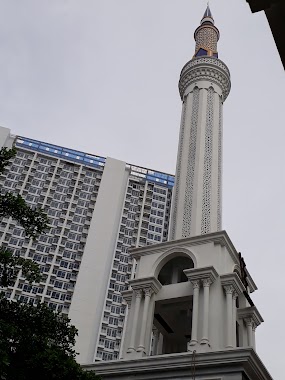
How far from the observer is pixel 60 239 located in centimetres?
5125

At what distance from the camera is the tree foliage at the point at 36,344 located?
10555 millimetres

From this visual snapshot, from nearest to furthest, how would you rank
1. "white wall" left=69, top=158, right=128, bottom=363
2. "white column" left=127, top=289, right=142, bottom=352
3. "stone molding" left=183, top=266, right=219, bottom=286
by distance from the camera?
"white column" left=127, top=289, right=142, bottom=352 → "stone molding" left=183, top=266, right=219, bottom=286 → "white wall" left=69, top=158, right=128, bottom=363

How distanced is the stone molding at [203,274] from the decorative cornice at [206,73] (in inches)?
554

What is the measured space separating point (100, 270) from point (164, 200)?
41.9 ft

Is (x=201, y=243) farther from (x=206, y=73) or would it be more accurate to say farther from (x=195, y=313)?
(x=206, y=73)

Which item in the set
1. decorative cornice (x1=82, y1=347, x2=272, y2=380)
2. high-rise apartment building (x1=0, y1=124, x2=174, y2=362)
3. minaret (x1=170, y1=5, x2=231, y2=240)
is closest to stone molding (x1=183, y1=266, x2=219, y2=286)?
decorative cornice (x1=82, y1=347, x2=272, y2=380)

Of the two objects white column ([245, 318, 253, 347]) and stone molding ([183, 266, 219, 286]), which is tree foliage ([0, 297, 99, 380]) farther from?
white column ([245, 318, 253, 347])

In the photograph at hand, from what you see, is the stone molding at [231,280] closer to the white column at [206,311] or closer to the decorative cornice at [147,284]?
the white column at [206,311]

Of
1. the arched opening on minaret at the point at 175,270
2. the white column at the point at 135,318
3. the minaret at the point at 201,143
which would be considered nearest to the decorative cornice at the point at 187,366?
the white column at the point at 135,318

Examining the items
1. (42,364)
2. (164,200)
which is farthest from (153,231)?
(42,364)

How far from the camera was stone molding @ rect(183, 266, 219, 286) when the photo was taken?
60.3ft

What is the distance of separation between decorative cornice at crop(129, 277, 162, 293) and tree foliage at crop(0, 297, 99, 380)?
755 centimetres

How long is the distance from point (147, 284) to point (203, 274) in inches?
96.7

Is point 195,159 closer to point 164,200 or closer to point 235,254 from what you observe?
point 235,254
